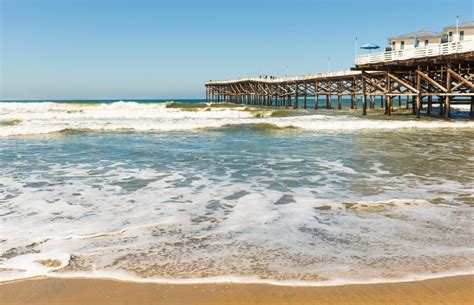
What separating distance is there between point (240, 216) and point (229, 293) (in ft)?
8.43

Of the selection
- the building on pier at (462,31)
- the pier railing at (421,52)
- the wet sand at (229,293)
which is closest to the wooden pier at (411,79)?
the pier railing at (421,52)

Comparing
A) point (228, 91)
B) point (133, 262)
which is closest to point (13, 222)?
point (133, 262)

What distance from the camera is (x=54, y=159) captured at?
485 inches

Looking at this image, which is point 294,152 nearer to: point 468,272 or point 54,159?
point 54,159

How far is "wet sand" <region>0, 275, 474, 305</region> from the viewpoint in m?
3.48

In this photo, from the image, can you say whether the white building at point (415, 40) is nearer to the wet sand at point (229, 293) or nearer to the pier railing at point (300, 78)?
the pier railing at point (300, 78)

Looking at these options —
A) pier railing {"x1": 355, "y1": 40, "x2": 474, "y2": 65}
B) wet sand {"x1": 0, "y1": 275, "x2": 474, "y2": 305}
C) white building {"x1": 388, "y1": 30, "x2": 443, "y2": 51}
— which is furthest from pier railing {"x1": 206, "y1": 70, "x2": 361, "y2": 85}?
wet sand {"x1": 0, "y1": 275, "x2": 474, "y2": 305}

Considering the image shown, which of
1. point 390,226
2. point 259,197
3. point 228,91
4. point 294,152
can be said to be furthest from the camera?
point 228,91

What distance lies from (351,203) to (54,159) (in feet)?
29.0

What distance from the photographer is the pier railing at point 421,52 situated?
23.5m

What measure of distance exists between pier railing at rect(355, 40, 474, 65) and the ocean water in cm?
1289

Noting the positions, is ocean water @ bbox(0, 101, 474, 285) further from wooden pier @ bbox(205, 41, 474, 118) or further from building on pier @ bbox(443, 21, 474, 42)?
building on pier @ bbox(443, 21, 474, 42)

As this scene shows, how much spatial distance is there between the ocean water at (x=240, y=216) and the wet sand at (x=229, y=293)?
0.17 m

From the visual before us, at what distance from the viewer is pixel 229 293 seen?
363 centimetres
